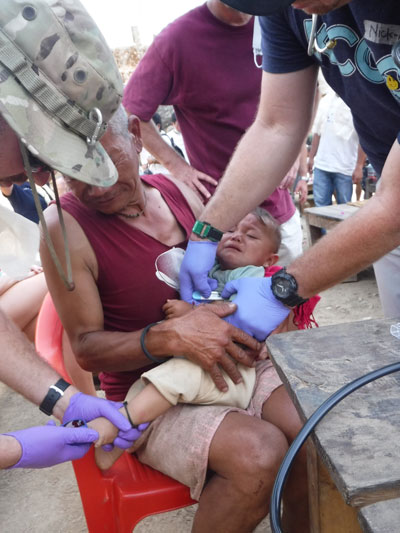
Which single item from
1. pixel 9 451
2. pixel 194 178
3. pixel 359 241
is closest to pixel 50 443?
pixel 9 451

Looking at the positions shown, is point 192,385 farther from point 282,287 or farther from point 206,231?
point 206,231

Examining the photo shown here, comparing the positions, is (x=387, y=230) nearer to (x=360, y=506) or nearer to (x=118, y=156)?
(x=360, y=506)

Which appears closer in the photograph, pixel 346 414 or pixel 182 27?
pixel 346 414

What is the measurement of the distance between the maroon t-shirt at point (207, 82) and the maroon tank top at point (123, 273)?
1.00 metres

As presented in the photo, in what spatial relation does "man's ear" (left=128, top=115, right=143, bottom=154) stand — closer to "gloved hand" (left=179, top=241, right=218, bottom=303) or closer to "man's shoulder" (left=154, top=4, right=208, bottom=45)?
"gloved hand" (left=179, top=241, right=218, bottom=303)

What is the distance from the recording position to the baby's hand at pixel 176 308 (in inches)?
68.6

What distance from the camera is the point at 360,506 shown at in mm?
765

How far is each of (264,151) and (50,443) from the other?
123cm

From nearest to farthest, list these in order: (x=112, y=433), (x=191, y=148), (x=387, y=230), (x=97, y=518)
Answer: (x=387, y=230), (x=112, y=433), (x=97, y=518), (x=191, y=148)

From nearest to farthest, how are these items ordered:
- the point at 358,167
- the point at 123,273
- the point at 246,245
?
the point at 123,273 → the point at 246,245 → the point at 358,167

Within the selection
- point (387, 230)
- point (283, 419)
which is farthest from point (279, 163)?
point (283, 419)

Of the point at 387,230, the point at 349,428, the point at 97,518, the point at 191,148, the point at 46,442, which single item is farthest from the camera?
the point at 191,148

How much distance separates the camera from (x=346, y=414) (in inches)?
36.9

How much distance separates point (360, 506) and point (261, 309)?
89cm
